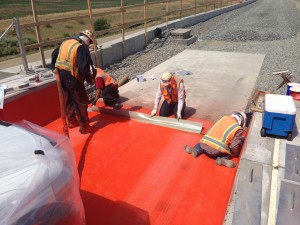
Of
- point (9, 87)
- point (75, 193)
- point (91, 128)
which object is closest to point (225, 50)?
point (91, 128)

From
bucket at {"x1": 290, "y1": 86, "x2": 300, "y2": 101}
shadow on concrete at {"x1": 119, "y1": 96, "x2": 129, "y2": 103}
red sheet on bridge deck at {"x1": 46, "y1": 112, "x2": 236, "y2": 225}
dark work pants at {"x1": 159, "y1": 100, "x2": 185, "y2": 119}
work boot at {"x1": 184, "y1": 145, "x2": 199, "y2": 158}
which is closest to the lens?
red sheet on bridge deck at {"x1": 46, "y1": 112, "x2": 236, "y2": 225}

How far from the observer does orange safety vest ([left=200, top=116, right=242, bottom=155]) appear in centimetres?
421

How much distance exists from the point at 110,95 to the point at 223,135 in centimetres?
311

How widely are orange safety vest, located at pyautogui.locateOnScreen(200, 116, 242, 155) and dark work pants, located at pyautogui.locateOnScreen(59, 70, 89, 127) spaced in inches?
92.9

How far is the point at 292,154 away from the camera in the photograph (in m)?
3.81

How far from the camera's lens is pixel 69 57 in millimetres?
4773

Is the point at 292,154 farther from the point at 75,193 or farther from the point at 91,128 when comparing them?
the point at 91,128

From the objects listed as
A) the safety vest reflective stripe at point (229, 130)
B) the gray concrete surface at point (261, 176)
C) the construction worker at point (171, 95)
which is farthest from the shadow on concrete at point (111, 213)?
the construction worker at point (171, 95)

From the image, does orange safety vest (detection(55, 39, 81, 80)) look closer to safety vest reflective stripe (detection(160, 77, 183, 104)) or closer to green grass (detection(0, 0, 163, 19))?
safety vest reflective stripe (detection(160, 77, 183, 104))

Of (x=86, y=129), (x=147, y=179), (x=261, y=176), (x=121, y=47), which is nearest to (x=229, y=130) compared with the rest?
(x=261, y=176)

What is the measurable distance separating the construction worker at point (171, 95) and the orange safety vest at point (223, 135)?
4.21 feet

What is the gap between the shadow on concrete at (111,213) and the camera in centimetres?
333

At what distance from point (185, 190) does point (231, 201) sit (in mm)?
880

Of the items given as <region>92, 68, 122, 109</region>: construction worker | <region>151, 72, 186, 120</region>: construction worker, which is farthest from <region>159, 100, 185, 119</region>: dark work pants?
<region>92, 68, 122, 109</region>: construction worker
